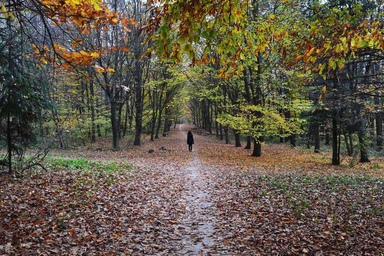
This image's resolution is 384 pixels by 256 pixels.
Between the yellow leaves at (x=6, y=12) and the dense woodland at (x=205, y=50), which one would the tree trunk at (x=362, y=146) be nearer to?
the dense woodland at (x=205, y=50)

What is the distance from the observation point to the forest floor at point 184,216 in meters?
5.47

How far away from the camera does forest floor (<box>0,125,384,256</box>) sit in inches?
215

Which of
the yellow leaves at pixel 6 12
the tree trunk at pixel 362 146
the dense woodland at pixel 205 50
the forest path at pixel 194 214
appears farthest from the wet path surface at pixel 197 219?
the tree trunk at pixel 362 146

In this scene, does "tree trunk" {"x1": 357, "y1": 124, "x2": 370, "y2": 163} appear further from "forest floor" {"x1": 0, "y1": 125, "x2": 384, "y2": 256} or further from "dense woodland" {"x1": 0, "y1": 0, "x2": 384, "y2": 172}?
"forest floor" {"x1": 0, "y1": 125, "x2": 384, "y2": 256}

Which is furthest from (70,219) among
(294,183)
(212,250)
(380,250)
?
(294,183)

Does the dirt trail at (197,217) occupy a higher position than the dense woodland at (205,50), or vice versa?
the dense woodland at (205,50)

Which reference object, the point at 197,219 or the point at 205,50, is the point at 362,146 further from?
the point at 205,50

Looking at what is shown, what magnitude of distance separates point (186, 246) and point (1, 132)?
7195 millimetres

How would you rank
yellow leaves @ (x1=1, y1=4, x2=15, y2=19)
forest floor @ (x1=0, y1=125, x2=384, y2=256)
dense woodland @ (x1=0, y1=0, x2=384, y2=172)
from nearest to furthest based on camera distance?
1. dense woodland @ (x1=0, y1=0, x2=384, y2=172)
2. yellow leaves @ (x1=1, y1=4, x2=15, y2=19)
3. forest floor @ (x1=0, y1=125, x2=384, y2=256)

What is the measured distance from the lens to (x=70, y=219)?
21.1ft

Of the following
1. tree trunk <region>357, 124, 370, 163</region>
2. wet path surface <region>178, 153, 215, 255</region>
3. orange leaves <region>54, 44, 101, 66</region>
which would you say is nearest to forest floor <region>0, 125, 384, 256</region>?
wet path surface <region>178, 153, 215, 255</region>

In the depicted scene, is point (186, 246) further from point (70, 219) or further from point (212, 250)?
point (70, 219)

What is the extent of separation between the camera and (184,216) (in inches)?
296

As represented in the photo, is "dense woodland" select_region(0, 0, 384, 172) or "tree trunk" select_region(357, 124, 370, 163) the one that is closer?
"dense woodland" select_region(0, 0, 384, 172)
